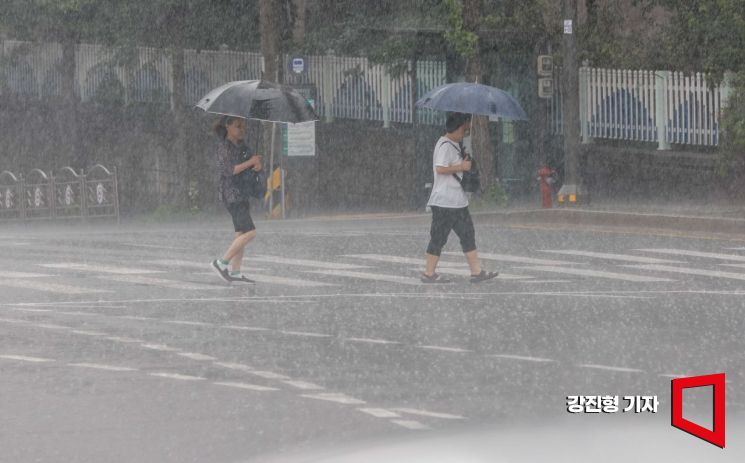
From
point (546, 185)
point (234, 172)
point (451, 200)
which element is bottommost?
point (546, 185)

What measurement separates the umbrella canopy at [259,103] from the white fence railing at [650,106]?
1022 centimetres

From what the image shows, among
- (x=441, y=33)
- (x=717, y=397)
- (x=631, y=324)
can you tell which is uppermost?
(x=441, y=33)

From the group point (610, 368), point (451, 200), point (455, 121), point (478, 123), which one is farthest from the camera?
point (478, 123)

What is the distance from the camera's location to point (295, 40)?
107ft

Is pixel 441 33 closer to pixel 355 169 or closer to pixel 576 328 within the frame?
pixel 355 169

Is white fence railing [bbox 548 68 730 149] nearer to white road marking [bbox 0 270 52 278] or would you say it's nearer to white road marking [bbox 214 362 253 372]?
white road marking [bbox 0 270 52 278]

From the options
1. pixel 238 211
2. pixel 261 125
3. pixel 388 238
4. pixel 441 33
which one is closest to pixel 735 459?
pixel 238 211

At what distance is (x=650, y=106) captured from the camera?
85.5 feet

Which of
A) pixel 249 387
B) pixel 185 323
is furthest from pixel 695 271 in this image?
pixel 249 387

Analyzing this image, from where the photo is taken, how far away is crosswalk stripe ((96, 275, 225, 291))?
1487cm

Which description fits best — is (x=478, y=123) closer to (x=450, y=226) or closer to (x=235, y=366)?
(x=450, y=226)

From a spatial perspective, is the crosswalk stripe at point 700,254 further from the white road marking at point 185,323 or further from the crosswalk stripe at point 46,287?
the white road marking at point 185,323

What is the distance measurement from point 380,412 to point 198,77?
28613 millimetres

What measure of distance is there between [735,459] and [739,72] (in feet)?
74.6
